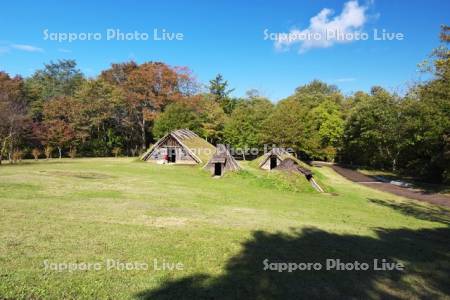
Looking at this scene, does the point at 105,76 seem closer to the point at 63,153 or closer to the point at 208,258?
the point at 63,153

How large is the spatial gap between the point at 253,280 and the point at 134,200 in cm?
873

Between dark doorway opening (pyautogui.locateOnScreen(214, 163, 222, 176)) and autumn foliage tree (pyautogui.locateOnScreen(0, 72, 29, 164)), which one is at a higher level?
autumn foliage tree (pyautogui.locateOnScreen(0, 72, 29, 164))

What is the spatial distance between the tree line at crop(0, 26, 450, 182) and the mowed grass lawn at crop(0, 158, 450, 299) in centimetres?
2906

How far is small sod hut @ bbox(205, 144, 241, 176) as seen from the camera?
2802 centimetres

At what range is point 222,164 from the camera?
1118 inches

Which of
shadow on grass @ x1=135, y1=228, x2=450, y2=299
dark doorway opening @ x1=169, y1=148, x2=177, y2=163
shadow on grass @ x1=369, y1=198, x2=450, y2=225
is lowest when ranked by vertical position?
shadow on grass @ x1=369, y1=198, x2=450, y2=225

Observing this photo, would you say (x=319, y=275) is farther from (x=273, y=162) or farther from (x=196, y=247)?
(x=273, y=162)

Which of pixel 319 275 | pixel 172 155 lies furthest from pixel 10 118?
pixel 319 275

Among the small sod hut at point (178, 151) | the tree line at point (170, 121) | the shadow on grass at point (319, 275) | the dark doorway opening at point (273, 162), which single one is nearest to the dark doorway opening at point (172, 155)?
the small sod hut at point (178, 151)

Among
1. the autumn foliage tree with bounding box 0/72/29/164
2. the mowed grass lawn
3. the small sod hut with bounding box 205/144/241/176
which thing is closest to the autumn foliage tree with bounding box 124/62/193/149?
the autumn foliage tree with bounding box 0/72/29/164

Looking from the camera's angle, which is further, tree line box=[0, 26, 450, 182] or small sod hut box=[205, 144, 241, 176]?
tree line box=[0, 26, 450, 182]

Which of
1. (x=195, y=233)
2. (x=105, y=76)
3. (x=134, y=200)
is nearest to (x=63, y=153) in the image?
(x=105, y=76)

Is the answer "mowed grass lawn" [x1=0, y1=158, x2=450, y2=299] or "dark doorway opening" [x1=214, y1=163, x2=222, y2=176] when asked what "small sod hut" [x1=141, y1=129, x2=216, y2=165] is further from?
"mowed grass lawn" [x1=0, y1=158, x2=450, y2=299]

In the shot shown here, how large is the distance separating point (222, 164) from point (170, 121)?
22551 millimetres
